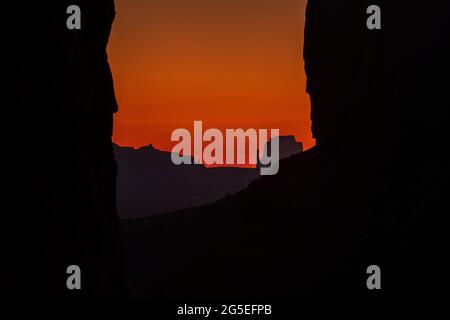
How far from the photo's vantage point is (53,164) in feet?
79.8

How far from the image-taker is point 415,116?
38812 mm

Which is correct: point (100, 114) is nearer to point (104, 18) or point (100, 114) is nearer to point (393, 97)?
point (104, 18)

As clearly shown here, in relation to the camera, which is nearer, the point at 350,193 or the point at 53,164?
the point at 53,164

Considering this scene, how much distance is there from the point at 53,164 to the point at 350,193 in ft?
91.9

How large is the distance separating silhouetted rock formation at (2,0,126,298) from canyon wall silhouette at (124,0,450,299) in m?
14.0

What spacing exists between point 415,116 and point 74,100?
21655 mm

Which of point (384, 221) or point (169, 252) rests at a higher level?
point (384, 221)

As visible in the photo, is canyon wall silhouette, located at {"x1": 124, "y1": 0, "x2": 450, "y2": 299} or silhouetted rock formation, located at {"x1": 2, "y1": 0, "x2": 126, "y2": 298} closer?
silhouetted rock formation, located at {"x1": 2, "y1": 0, "x2": 126, "y2": 298}

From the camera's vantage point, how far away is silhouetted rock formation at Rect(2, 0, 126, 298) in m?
21.2

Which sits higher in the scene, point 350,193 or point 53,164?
point 53,164

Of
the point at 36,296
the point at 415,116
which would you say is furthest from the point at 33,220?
the point at 415,116

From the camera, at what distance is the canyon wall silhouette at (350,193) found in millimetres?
33188

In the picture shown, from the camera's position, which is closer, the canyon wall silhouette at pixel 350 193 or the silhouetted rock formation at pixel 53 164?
the silhouetted rock formation at pixel 53 164

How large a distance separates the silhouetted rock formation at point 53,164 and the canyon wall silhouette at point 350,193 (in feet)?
45.8
